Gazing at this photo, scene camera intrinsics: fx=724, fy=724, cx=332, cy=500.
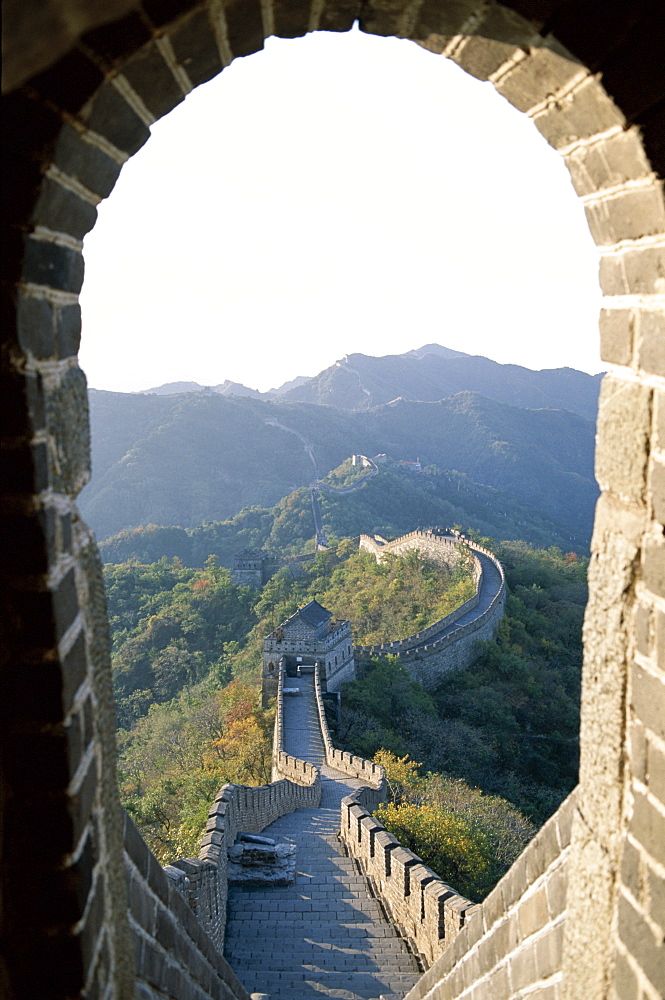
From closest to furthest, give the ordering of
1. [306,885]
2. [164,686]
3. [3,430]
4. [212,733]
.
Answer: [3,430]
[306,885]
[212,733]
[164,686]

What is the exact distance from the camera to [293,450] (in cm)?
8556

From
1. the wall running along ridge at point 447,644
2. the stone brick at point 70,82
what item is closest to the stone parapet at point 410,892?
the stone brick at point 70,82

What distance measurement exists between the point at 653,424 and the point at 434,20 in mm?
983

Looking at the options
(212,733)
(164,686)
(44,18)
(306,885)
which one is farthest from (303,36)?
(164,686)

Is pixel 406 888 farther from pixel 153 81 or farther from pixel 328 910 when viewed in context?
pixel 153 81

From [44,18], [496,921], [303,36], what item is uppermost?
[303,36]

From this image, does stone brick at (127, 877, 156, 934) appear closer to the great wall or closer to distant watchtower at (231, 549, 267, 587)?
the great wall

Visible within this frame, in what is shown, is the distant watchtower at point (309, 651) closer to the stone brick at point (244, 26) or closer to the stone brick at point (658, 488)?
the stone brick at point (658, 488)

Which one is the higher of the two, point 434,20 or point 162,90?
point 434,20

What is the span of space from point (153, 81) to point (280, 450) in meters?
83.8

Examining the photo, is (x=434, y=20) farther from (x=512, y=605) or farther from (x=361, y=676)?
(x=512, y=605)

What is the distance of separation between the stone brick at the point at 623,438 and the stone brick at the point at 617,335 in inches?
2.2

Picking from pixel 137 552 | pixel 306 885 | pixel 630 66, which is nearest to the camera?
pixel 630 66

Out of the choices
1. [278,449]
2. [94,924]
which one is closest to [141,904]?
[94,924]
